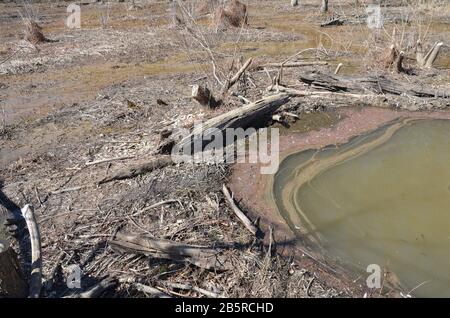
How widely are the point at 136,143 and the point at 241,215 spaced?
2.34 meters

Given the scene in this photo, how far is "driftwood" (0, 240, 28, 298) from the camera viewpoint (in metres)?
3.40

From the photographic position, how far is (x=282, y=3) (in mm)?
19234

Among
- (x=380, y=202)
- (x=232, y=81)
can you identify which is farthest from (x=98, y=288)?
(x=232, y=81)

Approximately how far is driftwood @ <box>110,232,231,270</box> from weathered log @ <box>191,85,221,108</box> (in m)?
2.87

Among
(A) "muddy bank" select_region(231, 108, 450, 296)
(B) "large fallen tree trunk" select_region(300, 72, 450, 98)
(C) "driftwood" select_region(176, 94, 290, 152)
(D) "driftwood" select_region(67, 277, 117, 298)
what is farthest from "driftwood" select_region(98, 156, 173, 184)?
(B) "large fallen tree trunk" select_region(300, 72, 450, 98)

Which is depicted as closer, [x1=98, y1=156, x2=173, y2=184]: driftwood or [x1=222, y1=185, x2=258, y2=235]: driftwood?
[x1=222, y1=185, x2=258, y2=235]: driftwood

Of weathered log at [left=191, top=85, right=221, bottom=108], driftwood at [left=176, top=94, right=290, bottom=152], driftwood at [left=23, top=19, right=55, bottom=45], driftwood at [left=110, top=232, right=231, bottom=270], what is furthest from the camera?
driftwood at [left=23, top=19, right=55, bottom=45]

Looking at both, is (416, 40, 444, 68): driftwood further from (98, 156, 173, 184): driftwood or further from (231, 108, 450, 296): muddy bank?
(98, 156, 173, 184): driftwood

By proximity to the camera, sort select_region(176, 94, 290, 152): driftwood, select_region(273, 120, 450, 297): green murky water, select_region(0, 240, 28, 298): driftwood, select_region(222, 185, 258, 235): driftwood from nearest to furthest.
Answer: select_region(0, 240, 28, 298): driftwood → select_region(273, 120, 450, 297): green murky water → select_region(222, 185, 258, 235): driftwood → select_region(176, 94, 290, 152): driftwood

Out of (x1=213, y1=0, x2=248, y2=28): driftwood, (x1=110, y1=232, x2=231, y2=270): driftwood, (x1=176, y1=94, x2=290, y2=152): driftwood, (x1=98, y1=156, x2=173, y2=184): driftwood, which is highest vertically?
(x1=213, y1=0, x2=248, y2=28): driftwood

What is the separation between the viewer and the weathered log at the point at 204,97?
6.40 m

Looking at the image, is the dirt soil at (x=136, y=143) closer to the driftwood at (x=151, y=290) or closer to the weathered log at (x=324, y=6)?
the driftwood at (x=151, y=290)
